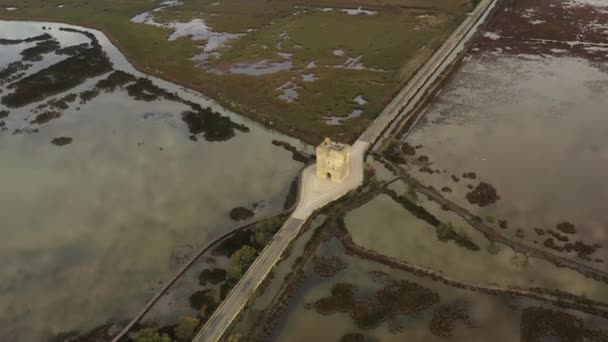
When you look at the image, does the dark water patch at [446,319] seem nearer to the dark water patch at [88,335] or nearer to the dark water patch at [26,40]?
the dark water patch at [88,335]

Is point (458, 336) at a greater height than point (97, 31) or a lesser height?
lesser

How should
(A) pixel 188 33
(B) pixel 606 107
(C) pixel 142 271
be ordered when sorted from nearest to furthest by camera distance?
(C) pixel 142 271, (B) pixel 606 107, (A) pixel 188 33

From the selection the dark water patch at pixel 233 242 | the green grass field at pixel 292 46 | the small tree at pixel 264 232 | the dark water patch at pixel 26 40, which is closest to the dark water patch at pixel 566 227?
the green grass field at pixel 292 46

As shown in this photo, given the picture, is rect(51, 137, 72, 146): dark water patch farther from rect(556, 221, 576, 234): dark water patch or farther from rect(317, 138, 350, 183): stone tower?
rect(556, 221, 576, 234): dark water patch

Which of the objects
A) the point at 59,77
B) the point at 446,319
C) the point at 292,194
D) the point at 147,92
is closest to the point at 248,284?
the point at 292,194

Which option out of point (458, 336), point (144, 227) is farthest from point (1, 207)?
point (458, 336)

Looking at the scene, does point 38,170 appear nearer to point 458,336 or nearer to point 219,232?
point 219,232

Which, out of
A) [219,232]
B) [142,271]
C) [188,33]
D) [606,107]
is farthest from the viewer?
[188,33]
